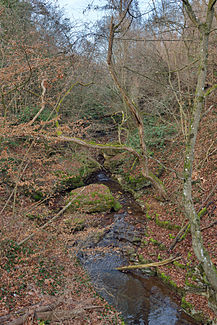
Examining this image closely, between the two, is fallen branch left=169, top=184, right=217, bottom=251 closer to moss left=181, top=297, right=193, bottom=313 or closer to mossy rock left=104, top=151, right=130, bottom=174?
moss left=181, top=297, right=193, bottom=313

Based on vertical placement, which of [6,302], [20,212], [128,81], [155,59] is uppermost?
[155,59]

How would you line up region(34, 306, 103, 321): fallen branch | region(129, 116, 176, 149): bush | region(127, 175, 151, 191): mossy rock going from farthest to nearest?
region(129, 116, 176, 149): bush → region(127, 175, 151, 191): mossy rock → region(34, 306, 103, 321): fallen branch

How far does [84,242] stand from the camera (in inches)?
346

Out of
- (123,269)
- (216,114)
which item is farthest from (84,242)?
(216,114)

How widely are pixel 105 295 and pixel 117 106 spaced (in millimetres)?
11932

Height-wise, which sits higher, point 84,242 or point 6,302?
point 6,302

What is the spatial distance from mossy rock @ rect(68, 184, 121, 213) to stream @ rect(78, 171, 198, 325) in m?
1.36

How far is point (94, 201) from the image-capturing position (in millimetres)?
10992

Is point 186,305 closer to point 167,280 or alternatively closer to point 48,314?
point 167,280

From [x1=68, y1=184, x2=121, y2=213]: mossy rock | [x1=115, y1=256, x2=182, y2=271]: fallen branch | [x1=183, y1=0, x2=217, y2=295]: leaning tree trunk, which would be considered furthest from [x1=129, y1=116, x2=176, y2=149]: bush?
[x1=183, y1=0, x2=217, y2=295]: leaning tree trunk

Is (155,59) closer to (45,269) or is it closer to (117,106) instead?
(117,106)

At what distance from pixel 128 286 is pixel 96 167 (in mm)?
9502

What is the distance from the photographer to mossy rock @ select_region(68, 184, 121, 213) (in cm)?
1072

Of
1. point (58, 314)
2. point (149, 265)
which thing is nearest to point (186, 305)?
point (149, 265)
